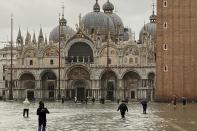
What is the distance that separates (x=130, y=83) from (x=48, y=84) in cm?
1644

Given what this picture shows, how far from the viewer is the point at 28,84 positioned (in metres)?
121

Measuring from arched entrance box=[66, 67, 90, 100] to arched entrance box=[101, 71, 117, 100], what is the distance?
10.9ft

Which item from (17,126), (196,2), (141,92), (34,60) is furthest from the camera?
(34,60)

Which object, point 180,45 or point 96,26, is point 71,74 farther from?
point 180,45

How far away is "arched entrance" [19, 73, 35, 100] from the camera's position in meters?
120

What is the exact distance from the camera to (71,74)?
118000 millimetres

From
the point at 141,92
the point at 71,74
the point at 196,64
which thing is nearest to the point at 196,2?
the point at 196,64

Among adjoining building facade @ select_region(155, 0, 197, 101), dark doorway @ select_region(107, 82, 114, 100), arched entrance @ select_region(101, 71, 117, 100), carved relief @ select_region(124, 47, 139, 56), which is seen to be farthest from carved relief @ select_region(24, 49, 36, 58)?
adjoining building facade @ select_region(155, 0, 197, 101)

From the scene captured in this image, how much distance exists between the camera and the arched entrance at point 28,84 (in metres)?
120

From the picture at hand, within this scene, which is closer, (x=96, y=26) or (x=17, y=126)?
(x=17, y=126)

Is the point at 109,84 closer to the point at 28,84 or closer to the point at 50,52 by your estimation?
the point at 50,52

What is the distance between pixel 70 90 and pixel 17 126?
85.7 metres

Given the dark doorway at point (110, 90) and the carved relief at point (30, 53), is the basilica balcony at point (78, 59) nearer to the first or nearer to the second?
the dark doorway at point (110, 90)

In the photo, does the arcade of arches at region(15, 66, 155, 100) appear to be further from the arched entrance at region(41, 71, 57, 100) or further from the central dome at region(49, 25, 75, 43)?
the central dome at region(49, 25, 75, 43)
